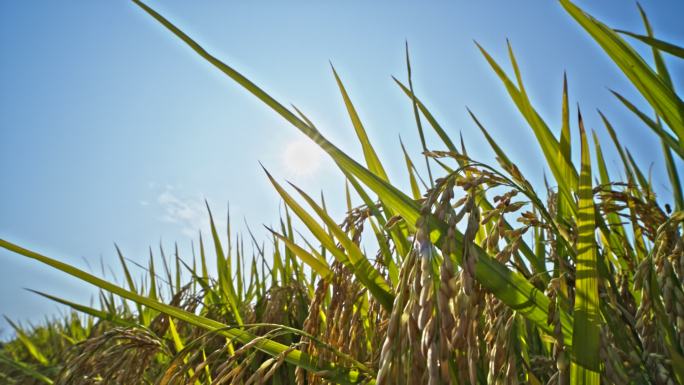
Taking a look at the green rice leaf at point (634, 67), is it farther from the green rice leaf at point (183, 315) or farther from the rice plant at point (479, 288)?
the green rice leaf at point (183, 315)

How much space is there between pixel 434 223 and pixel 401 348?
229 millimetres

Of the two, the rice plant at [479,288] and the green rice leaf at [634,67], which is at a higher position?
the green rice leaf at [634,67]

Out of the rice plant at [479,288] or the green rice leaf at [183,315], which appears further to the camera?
the green rice leaf at [183,315]

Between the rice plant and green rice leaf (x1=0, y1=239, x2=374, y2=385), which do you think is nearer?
the rice plant

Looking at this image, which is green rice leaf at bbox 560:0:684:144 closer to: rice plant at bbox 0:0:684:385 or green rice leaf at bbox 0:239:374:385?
rice plant at bbox 0:0:684:385

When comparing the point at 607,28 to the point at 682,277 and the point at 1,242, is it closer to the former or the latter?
the point at 682,277

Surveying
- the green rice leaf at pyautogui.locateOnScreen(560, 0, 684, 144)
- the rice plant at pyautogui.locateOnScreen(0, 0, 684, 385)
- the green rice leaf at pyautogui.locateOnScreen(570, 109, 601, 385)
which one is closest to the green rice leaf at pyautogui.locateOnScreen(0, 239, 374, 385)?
the rice plant at pyautogui.locateOnScreen(0, 0, 684, 385)

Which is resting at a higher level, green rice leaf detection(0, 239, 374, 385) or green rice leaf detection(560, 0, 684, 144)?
green rice leaf detection(560, 0, 684, 144)

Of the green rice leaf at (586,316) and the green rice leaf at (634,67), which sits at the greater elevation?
the green rice leaf at (634,67)

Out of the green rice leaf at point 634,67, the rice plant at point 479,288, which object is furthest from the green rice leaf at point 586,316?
the green rice leaf at point 634,67

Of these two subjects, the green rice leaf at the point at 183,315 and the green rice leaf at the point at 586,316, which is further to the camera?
the green rice leaf at the point at 183,315

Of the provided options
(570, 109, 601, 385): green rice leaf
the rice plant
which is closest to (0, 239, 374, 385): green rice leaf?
the rice plant

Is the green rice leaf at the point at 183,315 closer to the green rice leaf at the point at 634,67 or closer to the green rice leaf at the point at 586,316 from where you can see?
the green rice leaf at the point at 586,316

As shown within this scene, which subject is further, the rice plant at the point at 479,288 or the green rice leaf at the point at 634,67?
the green rice leaf at the point at 634,67
